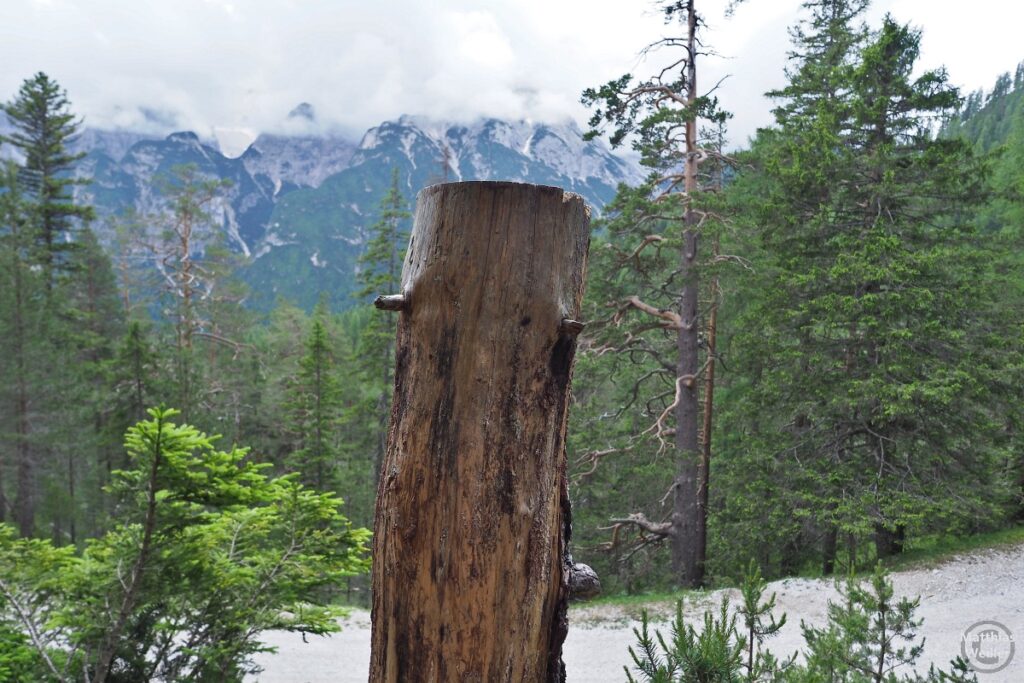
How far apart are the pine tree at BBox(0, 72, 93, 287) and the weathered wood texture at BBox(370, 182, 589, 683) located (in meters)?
24.6

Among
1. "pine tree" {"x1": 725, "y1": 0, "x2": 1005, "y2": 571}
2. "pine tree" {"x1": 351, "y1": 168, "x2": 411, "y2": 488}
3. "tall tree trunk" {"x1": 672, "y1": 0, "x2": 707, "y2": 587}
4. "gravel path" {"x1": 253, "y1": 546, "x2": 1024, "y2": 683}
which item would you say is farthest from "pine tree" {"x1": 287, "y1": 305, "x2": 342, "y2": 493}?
"pine tree" {"x1": 725, "y1": 0, "x2": 1005, "y2": 571}

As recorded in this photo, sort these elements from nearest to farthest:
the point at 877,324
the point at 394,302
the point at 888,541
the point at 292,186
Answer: the point at 394,302 → the point at 877,324 → the point at 888,541 → the point at 292,186

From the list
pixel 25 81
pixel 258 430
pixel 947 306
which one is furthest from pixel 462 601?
pixel 25 81

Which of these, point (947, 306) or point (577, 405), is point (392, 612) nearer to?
point (947, 306)

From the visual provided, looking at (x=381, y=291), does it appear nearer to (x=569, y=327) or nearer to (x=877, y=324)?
(x=877, y=324)

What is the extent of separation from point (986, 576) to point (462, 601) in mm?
13332

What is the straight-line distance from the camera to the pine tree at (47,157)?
21688mm

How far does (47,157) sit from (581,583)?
2874 cm

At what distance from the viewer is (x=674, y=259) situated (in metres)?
14.1

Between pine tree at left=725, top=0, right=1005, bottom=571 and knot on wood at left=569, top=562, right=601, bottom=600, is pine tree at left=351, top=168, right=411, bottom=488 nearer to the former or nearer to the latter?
pine tree at left=725, top=0, right=1005, bottom=571

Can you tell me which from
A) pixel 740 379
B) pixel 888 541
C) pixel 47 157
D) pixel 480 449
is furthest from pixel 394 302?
pixel 47 157

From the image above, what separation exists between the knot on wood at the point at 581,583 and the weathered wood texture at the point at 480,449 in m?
0.08

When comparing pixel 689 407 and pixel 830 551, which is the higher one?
pixel 689 407

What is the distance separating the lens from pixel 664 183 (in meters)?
13.3
